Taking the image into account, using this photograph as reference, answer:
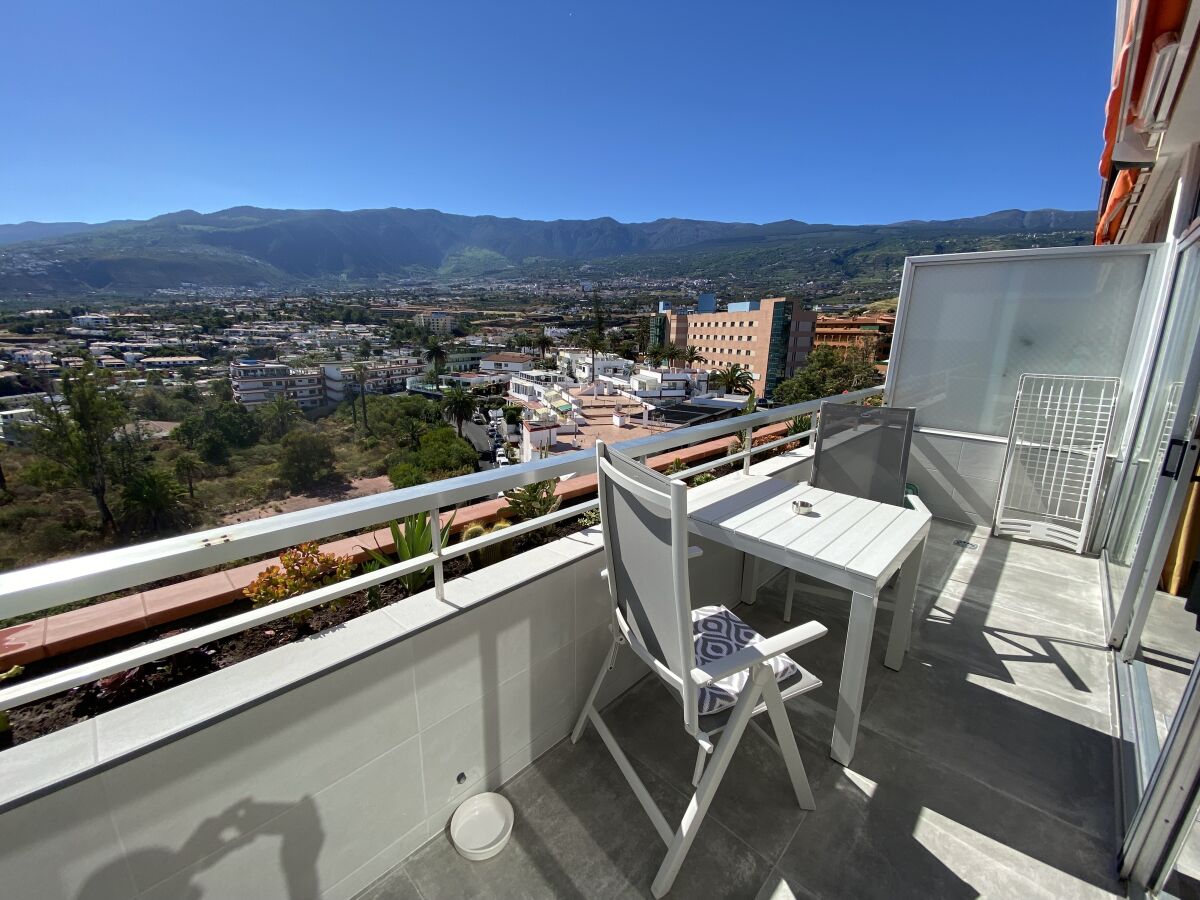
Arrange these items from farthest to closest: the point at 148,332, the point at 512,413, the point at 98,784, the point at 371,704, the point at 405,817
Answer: the point at 512,413
the point at 148,332
the point at 405,817
the point at 371,704
the point at 98,784

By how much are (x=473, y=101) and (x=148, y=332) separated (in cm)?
2370

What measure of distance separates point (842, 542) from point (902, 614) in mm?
789

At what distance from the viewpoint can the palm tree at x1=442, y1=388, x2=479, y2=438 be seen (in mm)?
32719

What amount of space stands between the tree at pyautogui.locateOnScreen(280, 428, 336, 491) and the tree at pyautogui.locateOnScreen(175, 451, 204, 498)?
3195 mm

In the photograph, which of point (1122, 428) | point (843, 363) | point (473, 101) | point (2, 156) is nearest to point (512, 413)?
point (473, 101)

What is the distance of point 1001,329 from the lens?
12.8ft

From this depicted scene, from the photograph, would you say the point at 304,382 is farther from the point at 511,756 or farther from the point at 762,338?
the point at 762,338

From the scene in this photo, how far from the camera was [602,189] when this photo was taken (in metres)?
64.6

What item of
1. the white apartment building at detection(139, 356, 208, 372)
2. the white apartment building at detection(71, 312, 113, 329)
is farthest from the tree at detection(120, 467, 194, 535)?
the white apartment building at detection(71, 312, 113, 329)

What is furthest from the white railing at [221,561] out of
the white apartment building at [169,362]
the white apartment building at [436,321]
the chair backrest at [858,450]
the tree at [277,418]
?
the white apartment building at [436,321]

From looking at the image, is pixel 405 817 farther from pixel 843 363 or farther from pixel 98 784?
pixel 843 363

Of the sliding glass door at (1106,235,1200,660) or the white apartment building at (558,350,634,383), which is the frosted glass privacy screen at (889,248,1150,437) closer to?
the sliding glass door at (1106,235,1200,660)

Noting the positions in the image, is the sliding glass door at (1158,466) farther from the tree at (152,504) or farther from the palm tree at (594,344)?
the palm tree at (594,344)

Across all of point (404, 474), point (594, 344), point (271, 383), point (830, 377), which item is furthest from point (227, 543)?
point (594, 344)
